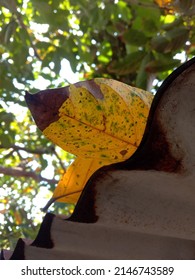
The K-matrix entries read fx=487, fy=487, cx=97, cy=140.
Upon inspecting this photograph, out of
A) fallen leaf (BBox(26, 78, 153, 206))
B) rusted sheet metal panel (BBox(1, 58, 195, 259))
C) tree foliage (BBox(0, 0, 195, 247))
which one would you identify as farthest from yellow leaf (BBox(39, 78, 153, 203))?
tree foliage (BBox(0, 0, 195, 247))

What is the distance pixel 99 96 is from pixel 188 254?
184mm

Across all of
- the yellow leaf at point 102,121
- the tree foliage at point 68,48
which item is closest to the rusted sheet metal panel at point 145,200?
the yellow leaf at point 102,121

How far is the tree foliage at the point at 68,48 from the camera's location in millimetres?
1479

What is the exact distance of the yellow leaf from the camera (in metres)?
0.50

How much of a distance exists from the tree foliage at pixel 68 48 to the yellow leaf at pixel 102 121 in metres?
0.76

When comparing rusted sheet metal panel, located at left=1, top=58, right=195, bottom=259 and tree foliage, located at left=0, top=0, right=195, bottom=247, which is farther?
tree foliage, located at left=0, top=0, right=195, bottom=247

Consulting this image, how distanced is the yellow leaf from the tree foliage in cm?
76

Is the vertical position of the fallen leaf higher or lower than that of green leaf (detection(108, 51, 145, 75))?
lower

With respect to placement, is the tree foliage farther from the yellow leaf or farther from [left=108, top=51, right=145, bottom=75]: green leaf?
the yellow leaf

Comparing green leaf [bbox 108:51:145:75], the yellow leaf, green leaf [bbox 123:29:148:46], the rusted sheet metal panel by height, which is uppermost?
green leaf [bbox 123:29:148:46]

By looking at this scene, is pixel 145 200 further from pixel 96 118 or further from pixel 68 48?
pixel 68 48

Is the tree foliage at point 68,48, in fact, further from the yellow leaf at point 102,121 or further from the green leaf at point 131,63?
the yellow leaf at point 102,121

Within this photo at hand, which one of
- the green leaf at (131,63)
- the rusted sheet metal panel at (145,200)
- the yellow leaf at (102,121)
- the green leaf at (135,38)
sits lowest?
the rusted sheet metal panel at (145,200)

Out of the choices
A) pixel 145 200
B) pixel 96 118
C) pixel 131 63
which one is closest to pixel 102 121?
pixel 96 118
